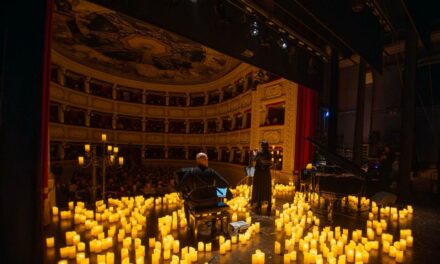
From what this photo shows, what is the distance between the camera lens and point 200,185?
5.00 metres

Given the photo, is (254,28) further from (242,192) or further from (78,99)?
(78,99)

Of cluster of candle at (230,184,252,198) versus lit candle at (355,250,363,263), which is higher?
lit candle at (355,250,363,263)

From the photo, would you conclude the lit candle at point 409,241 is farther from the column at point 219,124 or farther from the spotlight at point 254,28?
the column at point 219,124

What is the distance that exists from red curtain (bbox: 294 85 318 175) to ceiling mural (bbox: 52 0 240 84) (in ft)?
24.4

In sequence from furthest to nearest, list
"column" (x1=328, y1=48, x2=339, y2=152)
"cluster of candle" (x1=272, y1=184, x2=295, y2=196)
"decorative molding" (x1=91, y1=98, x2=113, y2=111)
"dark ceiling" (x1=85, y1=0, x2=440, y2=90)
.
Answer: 1. "decorative molding" (x1=91, y1=98, x2=113, y2=111)
2. "column" (x1=328, y1=48, x2=339, y2=152)
3. "cluster of candle" (x1=272, y1=184, x2=295, y2=196)
4. "dark ceiling" (x1=85, y1=0, x2=440, y2=90)

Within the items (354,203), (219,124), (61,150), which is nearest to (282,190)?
(354,203)

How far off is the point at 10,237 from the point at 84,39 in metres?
15.9

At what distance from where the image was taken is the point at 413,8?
759 centimetres

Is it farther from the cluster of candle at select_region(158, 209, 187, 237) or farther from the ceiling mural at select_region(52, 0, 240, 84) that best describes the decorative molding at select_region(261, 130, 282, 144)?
the cluster of candle at select_region(158, 209, 187, 237)

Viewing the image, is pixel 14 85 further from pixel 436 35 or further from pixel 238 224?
pixel 436 35

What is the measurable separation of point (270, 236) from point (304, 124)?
305 inches

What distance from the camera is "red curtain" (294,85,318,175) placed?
38.0 ft

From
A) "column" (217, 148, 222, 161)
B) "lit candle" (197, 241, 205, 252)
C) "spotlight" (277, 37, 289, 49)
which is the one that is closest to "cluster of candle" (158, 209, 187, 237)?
"lit candle" (197, 241, 205, 252)

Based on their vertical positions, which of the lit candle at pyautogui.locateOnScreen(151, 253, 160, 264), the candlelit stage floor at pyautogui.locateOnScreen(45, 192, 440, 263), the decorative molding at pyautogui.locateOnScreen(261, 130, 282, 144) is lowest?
the candlelit stage floor at pyautogui.locateOnScreen(45, 192, 440, 263)
